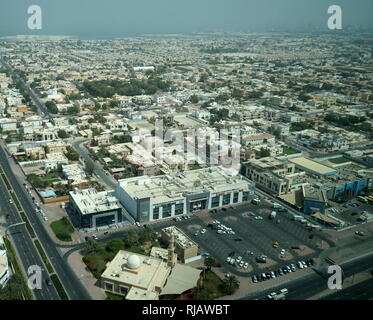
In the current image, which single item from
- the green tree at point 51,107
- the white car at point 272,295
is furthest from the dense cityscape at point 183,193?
the green tree at point 51,107

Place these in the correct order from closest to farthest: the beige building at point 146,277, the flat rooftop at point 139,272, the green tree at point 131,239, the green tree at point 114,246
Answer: the beige building at point 146,277 < the flat rooftop at point 139,272 < the green tree at point 114,246 < the green tree at point 131,239

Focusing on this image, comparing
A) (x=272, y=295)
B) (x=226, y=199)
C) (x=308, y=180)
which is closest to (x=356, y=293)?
(x=272, y=295)

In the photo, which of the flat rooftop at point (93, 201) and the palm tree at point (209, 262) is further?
the flat rooftop at point (93, 201)

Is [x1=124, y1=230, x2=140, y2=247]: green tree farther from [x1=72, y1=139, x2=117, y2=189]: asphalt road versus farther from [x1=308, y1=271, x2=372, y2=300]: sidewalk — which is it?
[x1=308, y1=271, x2=372, y2=300]: sidewalk

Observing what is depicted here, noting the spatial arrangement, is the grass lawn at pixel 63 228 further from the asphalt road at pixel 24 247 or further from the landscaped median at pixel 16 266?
the landscaped median at pixel 16 266

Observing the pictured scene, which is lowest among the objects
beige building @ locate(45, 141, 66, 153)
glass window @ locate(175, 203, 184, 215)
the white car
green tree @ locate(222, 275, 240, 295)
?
the white car

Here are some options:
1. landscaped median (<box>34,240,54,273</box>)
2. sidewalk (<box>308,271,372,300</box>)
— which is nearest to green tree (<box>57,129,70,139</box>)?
landscaped median (<box>34,240,54,273</box>)
